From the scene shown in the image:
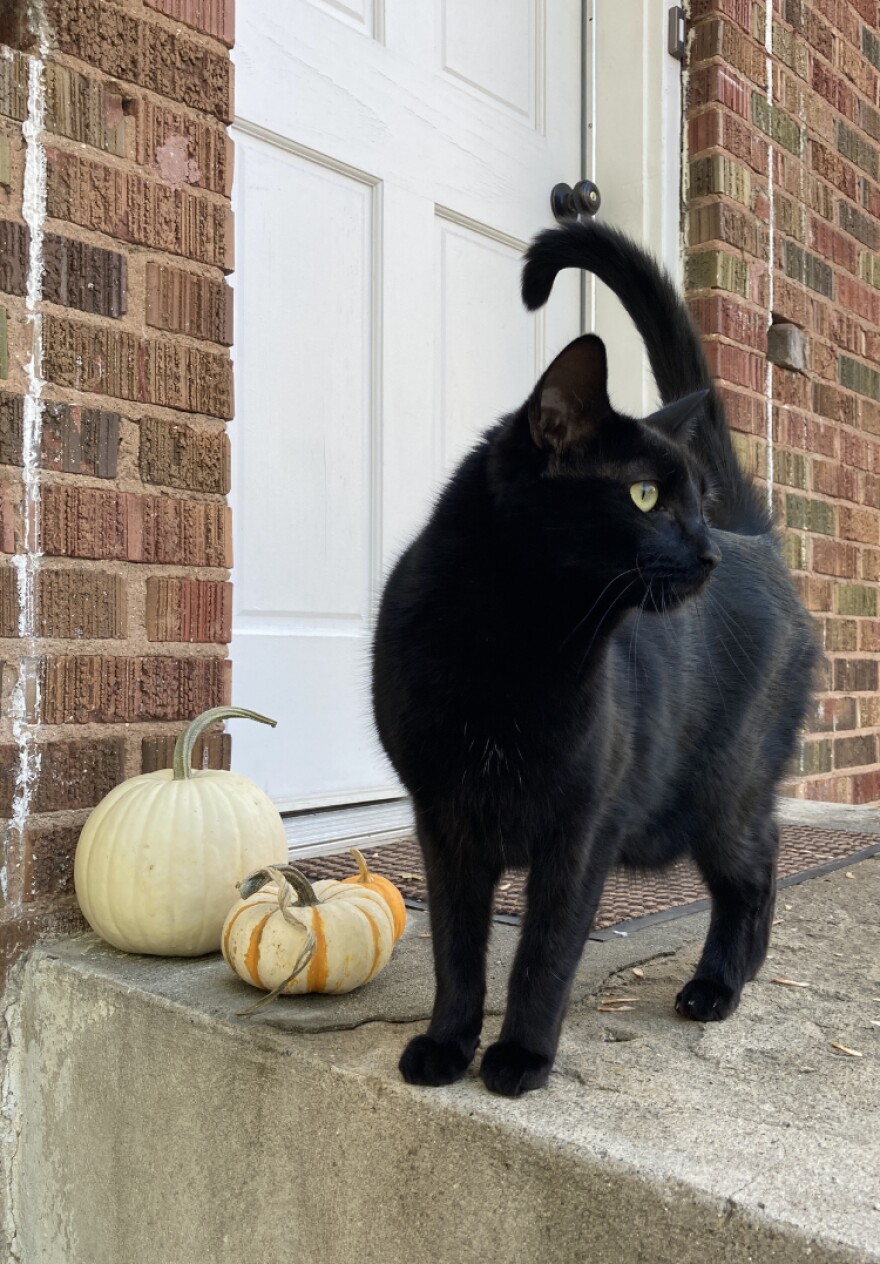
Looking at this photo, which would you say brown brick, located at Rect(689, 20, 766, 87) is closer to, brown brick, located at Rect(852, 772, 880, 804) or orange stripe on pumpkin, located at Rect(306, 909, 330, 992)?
brown brick, located at Rect(852, 772, 880, 804)

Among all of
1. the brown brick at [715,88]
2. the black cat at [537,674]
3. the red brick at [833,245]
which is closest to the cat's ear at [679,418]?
the black cat at [537,674]

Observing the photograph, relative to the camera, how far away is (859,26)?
341 cm

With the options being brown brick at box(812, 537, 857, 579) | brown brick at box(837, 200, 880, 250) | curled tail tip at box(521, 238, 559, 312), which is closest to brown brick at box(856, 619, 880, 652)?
brown brick at box(812, 537, 857, 579)

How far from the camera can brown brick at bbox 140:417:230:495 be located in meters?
1.78

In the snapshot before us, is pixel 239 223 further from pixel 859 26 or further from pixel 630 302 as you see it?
pixel 859 26

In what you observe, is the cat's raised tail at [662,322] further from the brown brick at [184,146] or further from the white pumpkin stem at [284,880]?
the white pumpkin stem at [284,880]

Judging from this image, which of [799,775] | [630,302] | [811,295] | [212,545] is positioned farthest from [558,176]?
[799,775]

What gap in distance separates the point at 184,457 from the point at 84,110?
0.55 metres

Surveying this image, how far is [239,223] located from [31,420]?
739mm

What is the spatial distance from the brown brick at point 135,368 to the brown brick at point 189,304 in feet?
0.10

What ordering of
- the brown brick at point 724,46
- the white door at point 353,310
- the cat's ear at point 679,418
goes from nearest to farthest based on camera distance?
the cat's ear at point 679,418
the white door at point 353,310
the brown brick at point 724,46

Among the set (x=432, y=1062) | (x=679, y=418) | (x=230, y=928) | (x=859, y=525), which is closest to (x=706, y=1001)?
(x=432, y=1062)

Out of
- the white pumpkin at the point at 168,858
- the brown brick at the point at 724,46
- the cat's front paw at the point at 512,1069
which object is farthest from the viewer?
the brown brick at the point at 724,46

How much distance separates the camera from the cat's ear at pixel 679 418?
133cm
